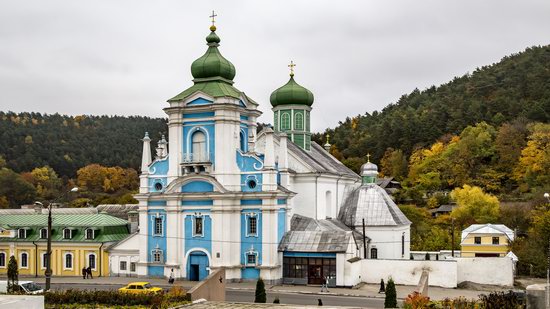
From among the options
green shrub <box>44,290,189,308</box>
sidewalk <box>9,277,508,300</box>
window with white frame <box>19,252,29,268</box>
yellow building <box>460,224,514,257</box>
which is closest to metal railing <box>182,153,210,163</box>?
sidewalk <box>9,277,508,300</box>

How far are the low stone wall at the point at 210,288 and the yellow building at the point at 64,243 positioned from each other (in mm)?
19193

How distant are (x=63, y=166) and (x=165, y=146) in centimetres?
8202

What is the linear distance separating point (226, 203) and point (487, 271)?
51.0 ft

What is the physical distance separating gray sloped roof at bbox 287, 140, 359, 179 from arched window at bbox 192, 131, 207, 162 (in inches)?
256

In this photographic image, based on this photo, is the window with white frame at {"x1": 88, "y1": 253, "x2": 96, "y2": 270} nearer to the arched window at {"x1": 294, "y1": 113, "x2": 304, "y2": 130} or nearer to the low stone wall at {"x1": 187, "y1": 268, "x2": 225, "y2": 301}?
the arched window at {"x1": 294, "y1": 113, "x2": 304, "y2": 130}

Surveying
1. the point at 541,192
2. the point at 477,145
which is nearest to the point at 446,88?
the point at 477,145

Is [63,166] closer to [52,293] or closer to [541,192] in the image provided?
[541,192]

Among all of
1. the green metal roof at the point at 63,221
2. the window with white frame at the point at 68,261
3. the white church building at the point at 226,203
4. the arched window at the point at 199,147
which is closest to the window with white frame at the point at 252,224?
the white church building at the point at 226,203

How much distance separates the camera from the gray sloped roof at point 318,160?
1842 inches

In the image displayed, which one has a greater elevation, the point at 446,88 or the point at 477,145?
the point at 446,88

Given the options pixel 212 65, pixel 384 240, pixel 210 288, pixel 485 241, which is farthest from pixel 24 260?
pixel 485 241

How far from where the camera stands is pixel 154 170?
44688 millimetres

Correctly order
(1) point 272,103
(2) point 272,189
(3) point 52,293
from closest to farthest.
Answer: (3) point 52,293 < (2) point 272,189 < (1) point 272,103

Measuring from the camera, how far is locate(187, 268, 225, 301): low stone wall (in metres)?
26.2
